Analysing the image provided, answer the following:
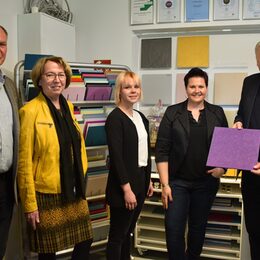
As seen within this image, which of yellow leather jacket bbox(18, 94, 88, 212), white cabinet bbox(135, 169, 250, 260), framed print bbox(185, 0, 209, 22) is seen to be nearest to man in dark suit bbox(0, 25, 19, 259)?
yellow leather jacket bbox(18, 94, 88, 212)

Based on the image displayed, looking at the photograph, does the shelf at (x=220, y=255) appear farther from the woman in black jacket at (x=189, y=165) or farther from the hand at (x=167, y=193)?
the hand at (x=167, y=193)

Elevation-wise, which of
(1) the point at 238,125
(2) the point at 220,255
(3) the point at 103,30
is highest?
(3) the point at 103,30

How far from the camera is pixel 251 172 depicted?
1.89 meters

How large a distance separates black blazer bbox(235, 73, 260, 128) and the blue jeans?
1.26ft

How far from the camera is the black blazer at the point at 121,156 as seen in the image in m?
1.93

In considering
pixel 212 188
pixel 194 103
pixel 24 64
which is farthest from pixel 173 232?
pixel 24 64

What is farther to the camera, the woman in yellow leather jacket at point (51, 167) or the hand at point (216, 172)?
the hand at point (216, 172)

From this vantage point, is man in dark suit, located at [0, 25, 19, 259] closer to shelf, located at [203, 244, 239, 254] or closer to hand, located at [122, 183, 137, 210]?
hand, located at [122, 183, 137, 210]

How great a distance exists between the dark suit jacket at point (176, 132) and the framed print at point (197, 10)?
3.29 feet

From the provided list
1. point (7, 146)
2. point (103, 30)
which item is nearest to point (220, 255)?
point (7, 146)

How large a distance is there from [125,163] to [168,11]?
1500mm

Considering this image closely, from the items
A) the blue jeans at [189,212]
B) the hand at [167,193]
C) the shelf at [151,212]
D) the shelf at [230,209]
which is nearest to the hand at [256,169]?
the blue jeans at [189,212]

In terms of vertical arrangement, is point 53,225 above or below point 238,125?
below

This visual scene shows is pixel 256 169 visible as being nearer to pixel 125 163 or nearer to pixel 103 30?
pixel 125 163
